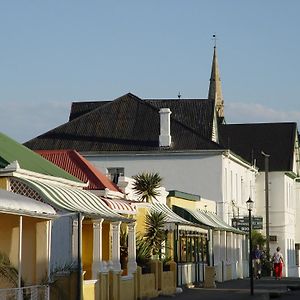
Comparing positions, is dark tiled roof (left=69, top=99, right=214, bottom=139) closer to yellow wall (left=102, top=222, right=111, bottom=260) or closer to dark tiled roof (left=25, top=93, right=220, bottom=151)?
dark tiled roof (left=25, top=93, right=220, bottom=151)

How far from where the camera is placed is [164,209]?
134 feet

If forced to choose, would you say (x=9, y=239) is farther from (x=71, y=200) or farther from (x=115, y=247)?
(x=115, y=247)

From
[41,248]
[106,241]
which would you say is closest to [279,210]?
[106,241]

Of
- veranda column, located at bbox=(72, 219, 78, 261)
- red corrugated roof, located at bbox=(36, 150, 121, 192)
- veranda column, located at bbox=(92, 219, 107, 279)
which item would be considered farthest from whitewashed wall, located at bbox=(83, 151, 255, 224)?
veranda column, located at bbox=(72, 219, 78, 261)

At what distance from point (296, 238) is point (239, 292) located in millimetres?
48819

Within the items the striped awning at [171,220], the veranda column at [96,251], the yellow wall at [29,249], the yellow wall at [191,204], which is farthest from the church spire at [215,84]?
the yellow wall at [29,249]

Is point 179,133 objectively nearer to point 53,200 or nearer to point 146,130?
point 146,130

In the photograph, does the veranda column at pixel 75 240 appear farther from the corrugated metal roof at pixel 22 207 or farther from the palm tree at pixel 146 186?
the palm tree at pixel 146 186

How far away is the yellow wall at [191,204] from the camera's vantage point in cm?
4462

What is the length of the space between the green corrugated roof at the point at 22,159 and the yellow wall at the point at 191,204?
13.9 metres

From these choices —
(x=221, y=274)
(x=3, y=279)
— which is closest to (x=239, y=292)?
(x=221, y=274)

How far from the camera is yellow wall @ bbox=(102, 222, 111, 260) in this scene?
101 feet

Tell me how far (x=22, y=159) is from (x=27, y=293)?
773 centimetres

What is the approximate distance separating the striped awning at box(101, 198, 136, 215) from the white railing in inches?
337
